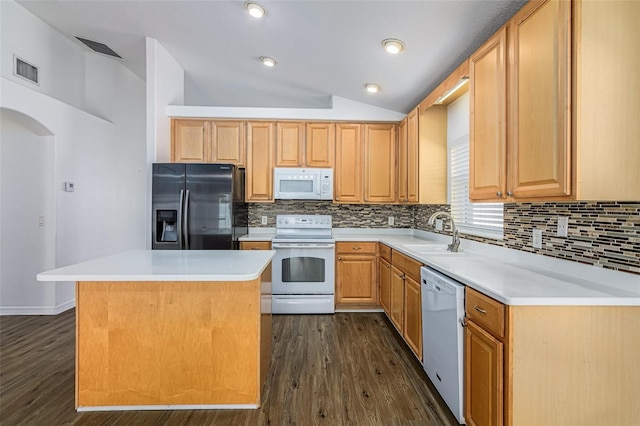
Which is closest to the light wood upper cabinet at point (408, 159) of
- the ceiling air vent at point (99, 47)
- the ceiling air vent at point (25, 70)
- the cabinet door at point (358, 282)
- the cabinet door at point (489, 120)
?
the cabinet door at point (358, 282)

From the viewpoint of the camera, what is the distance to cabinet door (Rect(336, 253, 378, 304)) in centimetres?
356

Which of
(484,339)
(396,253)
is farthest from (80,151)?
(484,339)

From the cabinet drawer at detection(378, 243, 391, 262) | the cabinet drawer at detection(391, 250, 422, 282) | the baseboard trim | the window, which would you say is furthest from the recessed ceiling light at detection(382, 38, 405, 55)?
the baseboard trim

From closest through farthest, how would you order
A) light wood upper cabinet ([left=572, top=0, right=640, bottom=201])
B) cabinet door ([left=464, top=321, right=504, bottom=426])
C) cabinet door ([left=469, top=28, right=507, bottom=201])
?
light wood upper cabinet ([left=572, top=0, right=640, bottom=201]) < cabinet door ([left=464, top=321, right=504, bottom=426]) < cabinet door ([left=469, top=28, right=507, bottom=201])

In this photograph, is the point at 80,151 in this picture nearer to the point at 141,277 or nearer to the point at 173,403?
the point at 141,277

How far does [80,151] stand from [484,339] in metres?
4.65

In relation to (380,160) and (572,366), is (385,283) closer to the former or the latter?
(380,160)

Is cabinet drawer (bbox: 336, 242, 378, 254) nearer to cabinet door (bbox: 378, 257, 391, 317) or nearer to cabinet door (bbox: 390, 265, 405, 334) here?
cabinet door (bbox: 378, 257, 391, 317)

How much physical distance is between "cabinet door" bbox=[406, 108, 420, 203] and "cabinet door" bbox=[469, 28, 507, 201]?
3.59 ft

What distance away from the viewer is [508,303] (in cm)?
128

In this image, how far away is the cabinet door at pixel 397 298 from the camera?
271 centimetres

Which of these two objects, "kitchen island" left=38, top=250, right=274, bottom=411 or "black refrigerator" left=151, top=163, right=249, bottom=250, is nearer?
"kitchen island" left=38, top=250, right=274, bottom=411

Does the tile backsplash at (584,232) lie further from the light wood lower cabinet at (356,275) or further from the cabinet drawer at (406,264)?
the light wood lower cabinet at (356,275)

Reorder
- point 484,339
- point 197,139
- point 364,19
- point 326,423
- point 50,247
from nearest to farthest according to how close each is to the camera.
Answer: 1. point 484,339
2. point 326,423
3. point 364,19
4. point 50,247
5. point 197,139
